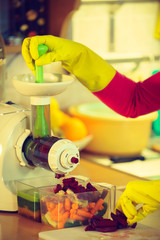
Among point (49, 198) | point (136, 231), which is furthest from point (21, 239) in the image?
point (136, 231)

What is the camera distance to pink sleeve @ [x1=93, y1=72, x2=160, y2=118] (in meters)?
1.23

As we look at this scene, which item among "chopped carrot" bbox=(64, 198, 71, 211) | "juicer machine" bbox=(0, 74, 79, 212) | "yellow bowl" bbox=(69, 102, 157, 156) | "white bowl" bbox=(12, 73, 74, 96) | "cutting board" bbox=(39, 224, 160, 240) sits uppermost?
"white bowl" bbox=(12, 73, 74, 96)

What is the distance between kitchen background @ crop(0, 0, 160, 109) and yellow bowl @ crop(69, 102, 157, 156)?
0.81 feet

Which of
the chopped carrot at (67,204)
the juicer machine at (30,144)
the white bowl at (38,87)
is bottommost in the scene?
the chopped carrot at (67,204)

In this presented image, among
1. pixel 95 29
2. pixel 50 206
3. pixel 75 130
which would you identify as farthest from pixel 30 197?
pixel 95 29

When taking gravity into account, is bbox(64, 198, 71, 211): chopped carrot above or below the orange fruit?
above

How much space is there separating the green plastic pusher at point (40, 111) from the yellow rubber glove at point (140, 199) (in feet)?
0.72

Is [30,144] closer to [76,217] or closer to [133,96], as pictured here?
[76,217]

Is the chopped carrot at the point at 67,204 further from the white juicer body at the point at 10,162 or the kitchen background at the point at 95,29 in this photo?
the kitchen background at the point at 95,29

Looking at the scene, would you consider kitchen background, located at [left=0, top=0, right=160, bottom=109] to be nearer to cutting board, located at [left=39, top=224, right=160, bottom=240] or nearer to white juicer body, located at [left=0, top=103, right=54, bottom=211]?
white juicer body, located at [left=0, top=103, right=54, bottom=211]

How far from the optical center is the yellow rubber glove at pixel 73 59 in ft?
3.40

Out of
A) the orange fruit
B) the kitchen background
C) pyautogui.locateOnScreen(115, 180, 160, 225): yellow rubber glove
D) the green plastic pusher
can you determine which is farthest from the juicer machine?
the orange fruit

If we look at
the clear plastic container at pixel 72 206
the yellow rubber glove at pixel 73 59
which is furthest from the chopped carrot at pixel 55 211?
the yellow rubber glove at pixel 73 59

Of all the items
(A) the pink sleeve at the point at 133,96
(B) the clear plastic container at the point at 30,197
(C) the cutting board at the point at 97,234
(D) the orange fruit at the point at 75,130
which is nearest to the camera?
(C) the cutting board at the point at 97,234
